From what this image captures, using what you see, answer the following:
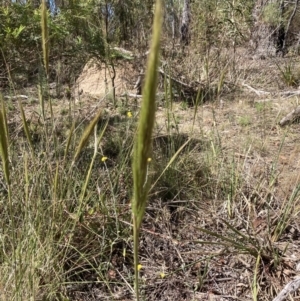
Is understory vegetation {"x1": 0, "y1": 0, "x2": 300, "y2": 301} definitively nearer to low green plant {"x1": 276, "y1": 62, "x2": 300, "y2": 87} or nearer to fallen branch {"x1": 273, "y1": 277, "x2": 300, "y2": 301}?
fallen branch {"x1": 273, "y1": 277, "x2": 300, "y2": 301}

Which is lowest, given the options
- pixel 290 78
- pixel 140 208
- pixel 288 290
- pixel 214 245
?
pixel 214 245

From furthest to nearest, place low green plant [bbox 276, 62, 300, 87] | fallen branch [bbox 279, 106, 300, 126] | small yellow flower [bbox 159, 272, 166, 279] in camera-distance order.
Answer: low green plant [bbox 276, 62, 300, 87] < fallen branch [bbox 279, 106, 300, 126] < small yellow flower [bbox 159, 272, 166, 279]

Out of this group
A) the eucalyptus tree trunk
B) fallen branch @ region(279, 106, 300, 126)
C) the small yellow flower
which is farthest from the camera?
the eucalyptus tree trunk

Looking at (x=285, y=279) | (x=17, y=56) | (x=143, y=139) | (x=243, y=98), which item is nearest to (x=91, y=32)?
(x=17, y=56)

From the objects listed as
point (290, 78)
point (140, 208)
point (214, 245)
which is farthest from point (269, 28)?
point (140, 208)

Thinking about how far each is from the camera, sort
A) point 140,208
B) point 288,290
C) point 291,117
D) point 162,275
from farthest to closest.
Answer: point 291,117 → point 162,275 → point 288,290 → point 140,208

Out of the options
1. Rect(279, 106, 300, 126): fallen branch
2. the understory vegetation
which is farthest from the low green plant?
the understory vegetation

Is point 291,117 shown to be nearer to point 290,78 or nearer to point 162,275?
point 290,78

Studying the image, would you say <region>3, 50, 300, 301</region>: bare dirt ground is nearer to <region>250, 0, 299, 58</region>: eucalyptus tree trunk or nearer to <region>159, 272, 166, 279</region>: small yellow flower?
<region>159, 272, 166, 279</region>: small yellow flower

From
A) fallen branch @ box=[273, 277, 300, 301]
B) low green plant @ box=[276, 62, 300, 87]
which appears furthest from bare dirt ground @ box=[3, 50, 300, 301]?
low green plant @ box=[276, 62, 300, 87]

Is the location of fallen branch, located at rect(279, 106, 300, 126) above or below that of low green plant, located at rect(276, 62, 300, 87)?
below

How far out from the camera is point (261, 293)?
1135 mm

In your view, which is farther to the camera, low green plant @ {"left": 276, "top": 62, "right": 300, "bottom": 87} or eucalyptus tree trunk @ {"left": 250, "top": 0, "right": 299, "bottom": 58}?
eucalyptus tree trunk @ {"left": 250, "top": 0, "right": 299, "bottom": 58}

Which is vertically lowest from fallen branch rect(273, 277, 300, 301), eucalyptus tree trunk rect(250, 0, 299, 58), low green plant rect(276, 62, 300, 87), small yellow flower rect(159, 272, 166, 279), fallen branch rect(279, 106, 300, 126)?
small yellow flower rect(159, 272, 166, 279)
